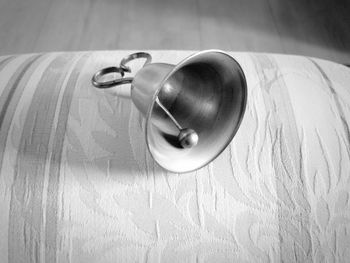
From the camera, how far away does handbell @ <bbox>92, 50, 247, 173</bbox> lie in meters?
0.50

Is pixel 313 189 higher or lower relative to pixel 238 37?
lower

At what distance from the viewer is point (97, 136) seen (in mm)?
554

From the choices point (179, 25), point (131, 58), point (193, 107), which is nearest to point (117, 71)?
point (131, 58)

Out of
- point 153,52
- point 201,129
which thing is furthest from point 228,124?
point 153,52

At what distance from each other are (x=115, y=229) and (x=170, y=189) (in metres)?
0.10

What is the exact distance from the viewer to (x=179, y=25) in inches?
59.1

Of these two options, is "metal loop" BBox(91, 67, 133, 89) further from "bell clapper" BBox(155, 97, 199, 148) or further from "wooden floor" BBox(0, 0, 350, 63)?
"wooden floor" BBox(0, 0, 350, 63)

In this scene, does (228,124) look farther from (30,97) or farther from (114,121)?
(30,97)

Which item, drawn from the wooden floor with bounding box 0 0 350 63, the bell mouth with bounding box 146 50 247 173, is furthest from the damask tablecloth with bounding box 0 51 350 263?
the wooden floor with bounding box 0 0 350 63

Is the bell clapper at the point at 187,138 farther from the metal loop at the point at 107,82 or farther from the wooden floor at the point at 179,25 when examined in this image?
the wooden floor at the point at 179,25

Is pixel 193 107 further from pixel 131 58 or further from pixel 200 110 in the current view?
pixel 131 58

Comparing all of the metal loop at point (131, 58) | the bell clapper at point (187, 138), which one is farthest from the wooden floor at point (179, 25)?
the bell clapper at point (187, 138)

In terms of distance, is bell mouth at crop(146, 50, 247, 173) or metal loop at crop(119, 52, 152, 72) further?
metal loop at crop(119, 52, 152, 72)

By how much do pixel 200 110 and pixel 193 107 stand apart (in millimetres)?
14
